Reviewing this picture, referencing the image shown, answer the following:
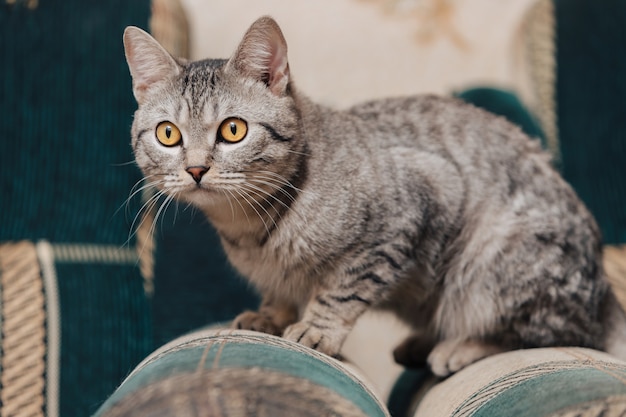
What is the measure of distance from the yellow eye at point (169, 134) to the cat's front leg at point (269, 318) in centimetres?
36

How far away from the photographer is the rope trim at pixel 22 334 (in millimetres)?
1193

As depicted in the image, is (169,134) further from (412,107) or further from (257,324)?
(412,107)

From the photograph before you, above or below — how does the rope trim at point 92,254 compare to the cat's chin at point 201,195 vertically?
below

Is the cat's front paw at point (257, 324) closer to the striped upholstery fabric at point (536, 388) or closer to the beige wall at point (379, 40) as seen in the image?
the striped upholstery fabric at point (536, 388)

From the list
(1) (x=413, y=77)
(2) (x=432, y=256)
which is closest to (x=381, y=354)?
(2) (x=432, y=256)

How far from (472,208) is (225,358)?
704 mm

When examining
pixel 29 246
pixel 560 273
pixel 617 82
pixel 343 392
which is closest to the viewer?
pixel 343 392

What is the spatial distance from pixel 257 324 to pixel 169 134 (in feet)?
1.27

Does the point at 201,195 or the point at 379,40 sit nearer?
the point at 201,195

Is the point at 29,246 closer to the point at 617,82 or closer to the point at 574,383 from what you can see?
the point at 574,383

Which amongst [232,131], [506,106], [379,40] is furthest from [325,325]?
[379,40]

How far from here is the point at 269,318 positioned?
123 cm

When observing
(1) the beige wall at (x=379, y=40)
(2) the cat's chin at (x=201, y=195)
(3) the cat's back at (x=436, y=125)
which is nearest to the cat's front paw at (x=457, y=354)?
(3) the cat's back at (x=436, y=125)

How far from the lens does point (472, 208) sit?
4.12ft
